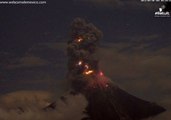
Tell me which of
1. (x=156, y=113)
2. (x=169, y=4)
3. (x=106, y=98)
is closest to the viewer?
(x=169, y=4)

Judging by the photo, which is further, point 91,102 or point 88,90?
point 91,102

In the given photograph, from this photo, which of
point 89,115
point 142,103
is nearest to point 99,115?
point 89,115

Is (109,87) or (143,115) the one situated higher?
(109,87)

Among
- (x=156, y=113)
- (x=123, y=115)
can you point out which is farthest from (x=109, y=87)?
(x=156, y=113)

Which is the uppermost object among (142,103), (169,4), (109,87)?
(169,4)

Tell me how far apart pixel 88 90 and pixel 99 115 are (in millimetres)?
13241

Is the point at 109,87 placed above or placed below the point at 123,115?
above

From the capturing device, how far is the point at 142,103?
611ft

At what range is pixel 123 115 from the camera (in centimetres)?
16725

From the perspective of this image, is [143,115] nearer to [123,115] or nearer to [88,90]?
[123,115]

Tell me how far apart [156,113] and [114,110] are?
70.1 ft

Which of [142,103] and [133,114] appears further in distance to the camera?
[142,103]

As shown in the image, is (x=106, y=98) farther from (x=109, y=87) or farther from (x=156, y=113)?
(x=156, y=113)

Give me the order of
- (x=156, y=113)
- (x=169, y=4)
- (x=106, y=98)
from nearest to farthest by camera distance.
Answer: (x=169, y=4) → (x=156, y=113) → (x=106, y=98)
